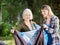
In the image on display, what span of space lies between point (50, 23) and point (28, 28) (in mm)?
246

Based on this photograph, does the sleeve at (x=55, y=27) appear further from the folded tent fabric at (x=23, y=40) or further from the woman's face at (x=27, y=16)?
the woman's face at (x=27, y=16)

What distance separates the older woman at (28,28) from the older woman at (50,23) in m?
0.11

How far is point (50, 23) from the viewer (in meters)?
3.01

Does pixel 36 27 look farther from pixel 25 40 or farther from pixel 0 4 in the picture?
pixel 0 4

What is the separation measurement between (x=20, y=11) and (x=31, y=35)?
286 mm

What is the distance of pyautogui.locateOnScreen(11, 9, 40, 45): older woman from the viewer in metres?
2.98

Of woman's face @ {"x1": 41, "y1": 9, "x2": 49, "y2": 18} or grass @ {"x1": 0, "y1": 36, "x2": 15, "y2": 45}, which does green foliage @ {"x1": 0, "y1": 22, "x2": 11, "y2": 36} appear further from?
woman's face @ {"x1": 41, "y1": 9, "x2": 49, "y2": 18}

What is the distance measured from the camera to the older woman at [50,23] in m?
3.00

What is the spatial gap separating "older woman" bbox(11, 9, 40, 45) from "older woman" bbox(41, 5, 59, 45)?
0.11 m

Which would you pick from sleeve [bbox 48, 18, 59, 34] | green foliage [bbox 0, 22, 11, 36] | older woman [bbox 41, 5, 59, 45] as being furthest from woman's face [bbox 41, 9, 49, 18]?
green foliage [bbox 0, 22, 11, 36]

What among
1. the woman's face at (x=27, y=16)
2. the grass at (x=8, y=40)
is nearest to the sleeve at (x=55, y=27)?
the woman's face at (x=27, y=16)

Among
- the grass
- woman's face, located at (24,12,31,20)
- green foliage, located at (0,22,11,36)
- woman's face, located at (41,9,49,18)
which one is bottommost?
the grass

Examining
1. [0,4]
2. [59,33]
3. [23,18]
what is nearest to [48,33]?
[59,33]

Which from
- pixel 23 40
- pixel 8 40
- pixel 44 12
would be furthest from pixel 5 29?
pixel 44 12
